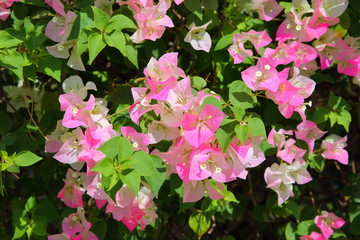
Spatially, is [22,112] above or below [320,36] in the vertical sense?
below

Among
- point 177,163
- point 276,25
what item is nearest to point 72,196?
point 177,163

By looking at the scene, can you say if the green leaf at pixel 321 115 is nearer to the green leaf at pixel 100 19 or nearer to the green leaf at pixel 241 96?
the green leaf at pixel 241 96

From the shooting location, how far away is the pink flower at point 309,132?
1.66 m

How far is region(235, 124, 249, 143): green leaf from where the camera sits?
51.6 inches

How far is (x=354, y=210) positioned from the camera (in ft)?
6.00

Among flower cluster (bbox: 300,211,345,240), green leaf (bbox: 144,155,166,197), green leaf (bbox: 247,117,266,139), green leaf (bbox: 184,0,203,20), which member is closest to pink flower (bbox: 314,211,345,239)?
flower cluster (bbox: 300,211,345,240)

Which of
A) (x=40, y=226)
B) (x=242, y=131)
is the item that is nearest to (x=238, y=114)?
(x=242, y=131)

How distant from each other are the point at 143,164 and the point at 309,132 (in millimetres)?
671

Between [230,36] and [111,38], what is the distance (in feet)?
1.33

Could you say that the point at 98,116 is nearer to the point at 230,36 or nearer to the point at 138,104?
the point at 138,104

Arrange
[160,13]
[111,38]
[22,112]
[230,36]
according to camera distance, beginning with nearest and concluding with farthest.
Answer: [111,38] < [160,13] < [230,36] < [22,112]

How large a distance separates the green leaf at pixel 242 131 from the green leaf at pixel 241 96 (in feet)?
0.26

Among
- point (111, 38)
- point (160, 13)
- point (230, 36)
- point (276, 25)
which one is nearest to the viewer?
point (111, 38)

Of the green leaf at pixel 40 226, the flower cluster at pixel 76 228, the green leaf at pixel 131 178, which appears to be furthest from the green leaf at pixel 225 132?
the green leaf at pixel 40 226
